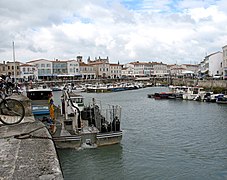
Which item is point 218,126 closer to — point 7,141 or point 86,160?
point 86,160

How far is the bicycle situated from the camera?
1038 centimetres

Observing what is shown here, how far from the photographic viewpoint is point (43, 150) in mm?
6562

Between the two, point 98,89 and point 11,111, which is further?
point 98,89

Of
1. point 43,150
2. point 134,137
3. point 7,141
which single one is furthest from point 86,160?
point 43,150

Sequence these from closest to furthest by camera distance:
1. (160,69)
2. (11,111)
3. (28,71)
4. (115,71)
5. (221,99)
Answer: (11,111) → (221,99) → (28,71) → (115,71) → (160,69)

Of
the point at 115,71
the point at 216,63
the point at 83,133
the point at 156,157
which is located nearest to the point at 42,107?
the point at 83,133

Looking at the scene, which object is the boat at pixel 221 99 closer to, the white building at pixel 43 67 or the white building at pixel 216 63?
the white building at pixel 216 63

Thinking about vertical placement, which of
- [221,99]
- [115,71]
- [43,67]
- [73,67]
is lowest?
[221,99]

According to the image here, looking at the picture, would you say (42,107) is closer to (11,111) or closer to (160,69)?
(11,111)

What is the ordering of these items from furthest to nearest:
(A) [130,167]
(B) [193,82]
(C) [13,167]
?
1. (B) [193,82]
2. (A) [130,167]
3. (C) [13,167]

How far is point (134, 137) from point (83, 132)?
5188 millimetres

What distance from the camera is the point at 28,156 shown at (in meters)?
6.11

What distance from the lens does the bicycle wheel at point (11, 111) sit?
1038cm

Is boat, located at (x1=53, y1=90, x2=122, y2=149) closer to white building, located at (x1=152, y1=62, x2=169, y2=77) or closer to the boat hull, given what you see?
the boat hull
